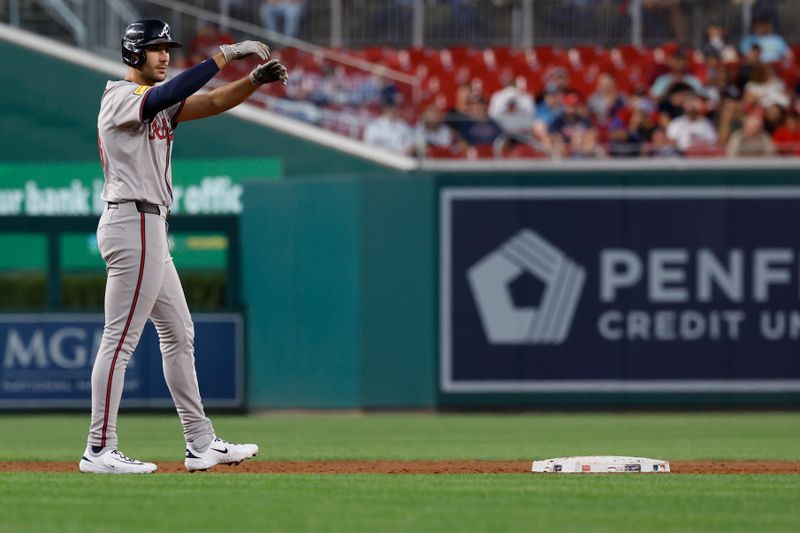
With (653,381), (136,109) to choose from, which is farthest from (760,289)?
(136,109)

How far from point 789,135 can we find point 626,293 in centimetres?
258

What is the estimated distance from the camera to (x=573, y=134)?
16359mm

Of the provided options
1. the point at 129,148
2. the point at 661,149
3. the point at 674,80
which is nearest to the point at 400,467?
the point at 129,148

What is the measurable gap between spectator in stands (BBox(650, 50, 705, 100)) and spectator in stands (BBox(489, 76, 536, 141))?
142 cm

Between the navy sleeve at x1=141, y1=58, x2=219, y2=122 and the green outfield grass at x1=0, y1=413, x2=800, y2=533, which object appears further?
the navy sleeve at x1=141, y1=58, x2=219, y2=122

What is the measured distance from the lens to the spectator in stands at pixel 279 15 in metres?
19.1

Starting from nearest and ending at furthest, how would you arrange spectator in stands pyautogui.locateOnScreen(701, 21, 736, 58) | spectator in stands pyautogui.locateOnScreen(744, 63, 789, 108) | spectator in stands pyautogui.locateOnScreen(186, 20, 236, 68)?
spectator in stands pyautogui.locateOnScreen(744, 63, 789, 108)
spectator in stands pyautogui.locateOnScreen(186, 20, 236, 68)
spectator in stands pyautogui.locateOnScreen(701, 21, 736, 58)

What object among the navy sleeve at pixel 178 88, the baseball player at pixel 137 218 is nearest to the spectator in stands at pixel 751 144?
the baseball player at pixel 137 218

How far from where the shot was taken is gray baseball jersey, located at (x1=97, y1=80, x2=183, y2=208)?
714 cm

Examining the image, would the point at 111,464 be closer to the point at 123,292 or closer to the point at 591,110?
the point at 123,292

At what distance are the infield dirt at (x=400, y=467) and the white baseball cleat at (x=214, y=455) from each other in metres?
0.13

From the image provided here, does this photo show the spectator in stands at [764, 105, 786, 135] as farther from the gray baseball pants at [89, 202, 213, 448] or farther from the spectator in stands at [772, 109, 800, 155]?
the gray baseball pants at [89, 202, 213, 448]

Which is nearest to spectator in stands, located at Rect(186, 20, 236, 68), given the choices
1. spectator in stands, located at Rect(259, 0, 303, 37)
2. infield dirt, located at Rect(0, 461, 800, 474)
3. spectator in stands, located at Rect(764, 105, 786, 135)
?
spectator in stands, located at Rect(259, 0, 303, 37)

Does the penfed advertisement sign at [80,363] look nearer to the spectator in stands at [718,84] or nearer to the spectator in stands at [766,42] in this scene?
the spectator in stands at [718,84]
